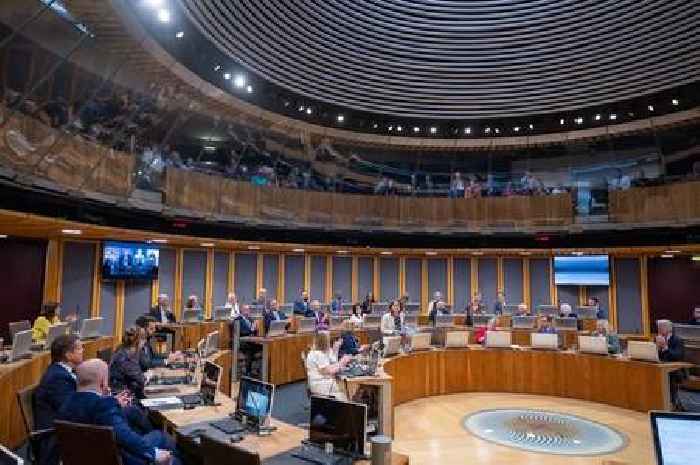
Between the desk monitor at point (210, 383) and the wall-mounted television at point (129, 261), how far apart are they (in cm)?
719

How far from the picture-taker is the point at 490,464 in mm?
6207

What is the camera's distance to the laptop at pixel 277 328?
1020 centimetres

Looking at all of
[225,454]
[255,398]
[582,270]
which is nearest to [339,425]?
[255,398]

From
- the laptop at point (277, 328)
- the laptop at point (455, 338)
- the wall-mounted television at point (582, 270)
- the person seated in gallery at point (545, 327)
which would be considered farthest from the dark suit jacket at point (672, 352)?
the laptop at point (277, 328)

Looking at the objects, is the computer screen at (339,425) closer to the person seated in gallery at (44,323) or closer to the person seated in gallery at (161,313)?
the person seated in gallery at (44,323)

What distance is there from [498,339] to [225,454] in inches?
336

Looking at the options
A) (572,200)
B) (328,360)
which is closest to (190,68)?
(328,360)

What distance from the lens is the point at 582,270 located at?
600 inches

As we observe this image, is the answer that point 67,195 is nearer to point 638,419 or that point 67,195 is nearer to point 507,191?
point 638,419

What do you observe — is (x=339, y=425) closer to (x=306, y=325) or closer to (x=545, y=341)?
(x=306, y=325)

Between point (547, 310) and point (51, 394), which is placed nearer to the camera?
point (51, 394)

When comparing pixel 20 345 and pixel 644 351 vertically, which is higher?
pixel 20 345

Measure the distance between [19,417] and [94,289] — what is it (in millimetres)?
5345

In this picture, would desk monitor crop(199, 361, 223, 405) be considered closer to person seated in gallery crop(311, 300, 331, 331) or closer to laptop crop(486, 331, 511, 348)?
person seated in gallery crop(311, 300, 331, 331)
